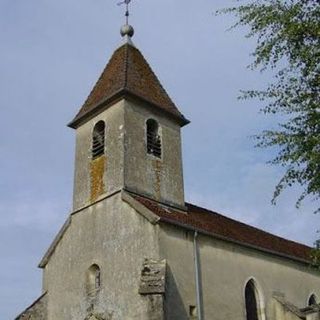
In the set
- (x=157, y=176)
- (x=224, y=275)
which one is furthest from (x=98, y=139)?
(x=224, y=275)

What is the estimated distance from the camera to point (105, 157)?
21531 millimetres

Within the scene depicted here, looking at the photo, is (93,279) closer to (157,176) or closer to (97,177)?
(97,177)

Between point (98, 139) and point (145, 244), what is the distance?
606cm

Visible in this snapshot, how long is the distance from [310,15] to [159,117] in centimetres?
1283

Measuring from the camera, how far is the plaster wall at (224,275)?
17.8 metres

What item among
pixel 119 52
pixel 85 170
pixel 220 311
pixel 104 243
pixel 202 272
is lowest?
pixel 220 311

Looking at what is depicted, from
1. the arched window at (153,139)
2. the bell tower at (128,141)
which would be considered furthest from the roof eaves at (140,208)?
the arched window at (153,139)

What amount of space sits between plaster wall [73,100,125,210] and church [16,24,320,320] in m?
0.05

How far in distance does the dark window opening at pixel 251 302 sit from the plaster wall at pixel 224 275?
26 centimetres

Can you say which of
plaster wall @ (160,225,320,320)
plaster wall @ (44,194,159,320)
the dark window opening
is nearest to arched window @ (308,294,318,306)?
plaster wall @ (160,225,320,320)

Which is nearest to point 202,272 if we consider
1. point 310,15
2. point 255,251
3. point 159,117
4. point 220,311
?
point 220,311

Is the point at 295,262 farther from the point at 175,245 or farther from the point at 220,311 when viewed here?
the point at 175,245

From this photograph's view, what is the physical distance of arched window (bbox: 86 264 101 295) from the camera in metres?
19.6

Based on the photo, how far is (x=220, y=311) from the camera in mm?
18750
